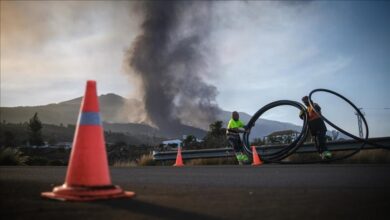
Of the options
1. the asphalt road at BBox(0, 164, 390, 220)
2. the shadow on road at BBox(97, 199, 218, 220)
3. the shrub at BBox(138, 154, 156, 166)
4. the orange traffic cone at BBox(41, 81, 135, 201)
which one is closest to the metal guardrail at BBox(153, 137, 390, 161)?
the shrub at BBox(138, 154, 156, 166)

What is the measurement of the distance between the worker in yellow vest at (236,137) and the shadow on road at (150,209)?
10.00 meters

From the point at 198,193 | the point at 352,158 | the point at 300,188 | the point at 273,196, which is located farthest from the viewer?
the point at 352,158

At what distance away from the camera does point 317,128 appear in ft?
42.3

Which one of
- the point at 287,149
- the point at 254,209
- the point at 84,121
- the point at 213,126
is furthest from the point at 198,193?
the point at 213,126

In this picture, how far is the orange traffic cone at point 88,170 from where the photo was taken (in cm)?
423

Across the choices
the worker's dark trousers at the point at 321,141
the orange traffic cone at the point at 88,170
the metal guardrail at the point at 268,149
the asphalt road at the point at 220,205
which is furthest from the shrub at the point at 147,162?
the orange traffic cone at the point at 88,170

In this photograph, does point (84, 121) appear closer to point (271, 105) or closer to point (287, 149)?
point (287, 149)

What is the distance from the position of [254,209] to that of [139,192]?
173 cm

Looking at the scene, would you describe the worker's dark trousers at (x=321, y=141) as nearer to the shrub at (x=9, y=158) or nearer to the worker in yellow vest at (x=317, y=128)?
the worker in yellow vest at (x=317, y=128)

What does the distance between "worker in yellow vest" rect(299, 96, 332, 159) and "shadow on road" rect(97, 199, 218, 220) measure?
9361mm

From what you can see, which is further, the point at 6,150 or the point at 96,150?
the point at 6,150

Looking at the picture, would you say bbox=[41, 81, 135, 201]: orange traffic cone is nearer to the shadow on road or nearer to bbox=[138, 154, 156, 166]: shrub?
the shadow on road

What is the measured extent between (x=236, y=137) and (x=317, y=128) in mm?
2803

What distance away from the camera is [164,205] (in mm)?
3922
